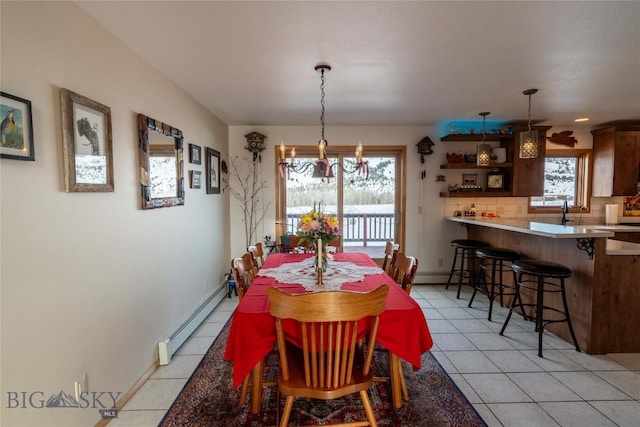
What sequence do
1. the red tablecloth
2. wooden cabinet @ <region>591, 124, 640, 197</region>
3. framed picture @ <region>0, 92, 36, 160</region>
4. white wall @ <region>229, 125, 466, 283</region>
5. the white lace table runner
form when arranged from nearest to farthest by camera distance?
framed picture @ <region>0, 92, 36, 160</region>, the red tablecloth, the white lace table runner, wooden cabinet @ <region>591, 124, 640, 197</region>, white wall @ <region>229, 125, 466, 283</region>

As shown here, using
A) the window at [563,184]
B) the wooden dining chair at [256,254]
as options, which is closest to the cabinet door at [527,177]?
the window at [563,184]

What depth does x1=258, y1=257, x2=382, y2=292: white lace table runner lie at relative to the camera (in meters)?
2.14

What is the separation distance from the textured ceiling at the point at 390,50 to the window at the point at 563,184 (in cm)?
131

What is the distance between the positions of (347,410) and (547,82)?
3.23 metres

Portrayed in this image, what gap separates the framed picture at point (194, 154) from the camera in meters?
3.30

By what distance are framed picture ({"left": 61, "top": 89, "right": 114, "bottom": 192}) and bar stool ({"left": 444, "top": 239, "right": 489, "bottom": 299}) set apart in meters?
3.95

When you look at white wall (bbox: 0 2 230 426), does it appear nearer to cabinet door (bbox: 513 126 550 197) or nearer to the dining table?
the dining table

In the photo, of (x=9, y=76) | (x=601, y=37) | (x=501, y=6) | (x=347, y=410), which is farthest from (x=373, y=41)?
(x=347, y=410)

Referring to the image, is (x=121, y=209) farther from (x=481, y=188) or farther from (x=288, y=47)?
(x=481, y=188)

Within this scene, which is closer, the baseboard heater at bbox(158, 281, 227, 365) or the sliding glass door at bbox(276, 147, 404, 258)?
the baseboard heater at bbox(158, 281, 227, 365)

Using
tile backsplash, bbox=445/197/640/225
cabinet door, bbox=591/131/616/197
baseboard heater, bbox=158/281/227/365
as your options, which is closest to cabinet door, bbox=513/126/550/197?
tile backsplash, bbox=445/197/640/225

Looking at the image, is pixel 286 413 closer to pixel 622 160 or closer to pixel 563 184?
pixel 563 184

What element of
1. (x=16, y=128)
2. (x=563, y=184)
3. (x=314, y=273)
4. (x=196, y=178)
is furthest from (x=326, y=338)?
(x=563, y=184)

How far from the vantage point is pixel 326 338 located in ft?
5.26
